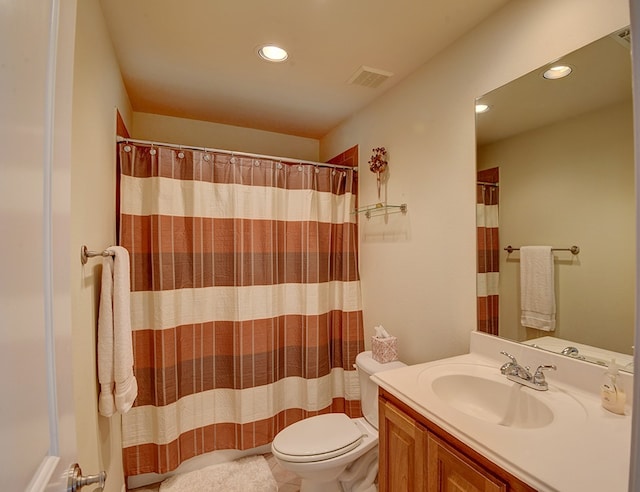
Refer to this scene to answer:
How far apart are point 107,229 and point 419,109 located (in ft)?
5.91

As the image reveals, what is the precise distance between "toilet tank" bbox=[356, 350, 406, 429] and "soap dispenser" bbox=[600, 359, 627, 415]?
0.93m

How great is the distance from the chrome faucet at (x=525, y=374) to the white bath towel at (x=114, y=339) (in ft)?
5.09

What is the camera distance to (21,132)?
1.44ft

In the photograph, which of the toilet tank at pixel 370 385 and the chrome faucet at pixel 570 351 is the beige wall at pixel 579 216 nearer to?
the chrome faucet at pixel 570 351

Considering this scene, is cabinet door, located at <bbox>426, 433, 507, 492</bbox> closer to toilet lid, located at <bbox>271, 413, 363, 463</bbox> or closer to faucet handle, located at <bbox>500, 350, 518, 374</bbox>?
faucet handle, located at <bbox>500, 350, 518, 374</bbox>

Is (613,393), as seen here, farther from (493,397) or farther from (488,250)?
(488,250)

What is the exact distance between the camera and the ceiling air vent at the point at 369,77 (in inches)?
70.2

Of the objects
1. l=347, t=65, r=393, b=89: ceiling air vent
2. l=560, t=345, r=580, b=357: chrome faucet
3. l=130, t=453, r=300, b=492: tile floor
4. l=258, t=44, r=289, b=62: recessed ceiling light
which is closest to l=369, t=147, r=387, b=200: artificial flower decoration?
l=347, t=65, r=393, b=89: ceiling air vent

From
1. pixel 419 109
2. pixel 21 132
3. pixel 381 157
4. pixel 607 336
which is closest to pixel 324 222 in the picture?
pixel 381 157

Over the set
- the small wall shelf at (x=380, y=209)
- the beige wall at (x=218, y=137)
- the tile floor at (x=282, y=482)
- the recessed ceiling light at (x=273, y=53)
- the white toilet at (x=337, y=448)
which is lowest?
the tile floor at (x=282, y=482)

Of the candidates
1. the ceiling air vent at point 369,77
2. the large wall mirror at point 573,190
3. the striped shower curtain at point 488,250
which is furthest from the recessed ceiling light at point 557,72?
the ceiling air vent at point 369,77

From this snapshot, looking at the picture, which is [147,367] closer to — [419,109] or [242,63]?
[242,63]

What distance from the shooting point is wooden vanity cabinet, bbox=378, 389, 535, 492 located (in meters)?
0.84

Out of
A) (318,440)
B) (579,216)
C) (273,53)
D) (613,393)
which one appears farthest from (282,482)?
(273,53)
